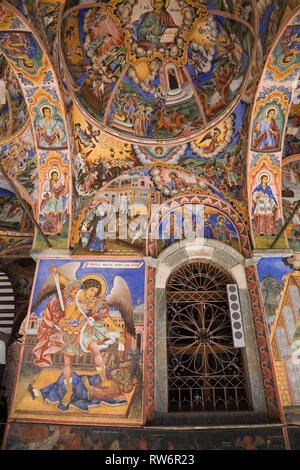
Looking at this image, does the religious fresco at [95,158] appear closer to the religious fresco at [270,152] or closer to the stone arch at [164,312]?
the stone arch at [164,312]

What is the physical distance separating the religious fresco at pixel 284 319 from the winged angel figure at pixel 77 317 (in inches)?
127

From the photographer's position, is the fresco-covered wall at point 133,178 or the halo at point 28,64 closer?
the fresco-covered wall at point 133,178

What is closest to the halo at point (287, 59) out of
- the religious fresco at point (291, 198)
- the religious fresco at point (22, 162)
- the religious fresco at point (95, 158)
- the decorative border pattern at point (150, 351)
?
the religious fresco at point (291, 198)

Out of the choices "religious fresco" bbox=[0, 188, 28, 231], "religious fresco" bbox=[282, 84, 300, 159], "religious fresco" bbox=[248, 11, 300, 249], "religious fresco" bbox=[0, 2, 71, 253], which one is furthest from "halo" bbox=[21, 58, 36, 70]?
"religious fresco" bbox=[282, 84, 300, 159]

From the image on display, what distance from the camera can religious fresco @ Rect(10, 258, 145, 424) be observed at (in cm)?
689

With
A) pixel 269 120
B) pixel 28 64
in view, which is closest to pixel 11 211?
pixel 28 64

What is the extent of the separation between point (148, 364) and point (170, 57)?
294 inches

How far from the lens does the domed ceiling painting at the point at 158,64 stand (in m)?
7.57

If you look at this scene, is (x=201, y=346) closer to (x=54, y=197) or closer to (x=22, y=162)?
(x=54, y=197)

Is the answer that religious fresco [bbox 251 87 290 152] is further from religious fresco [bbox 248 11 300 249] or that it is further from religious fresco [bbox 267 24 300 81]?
religious fresco [bbox 267 24 300 81]

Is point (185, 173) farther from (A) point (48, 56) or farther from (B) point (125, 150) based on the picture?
(A) point (48, 56)

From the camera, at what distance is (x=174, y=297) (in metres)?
8.52

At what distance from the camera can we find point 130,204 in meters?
9.34
